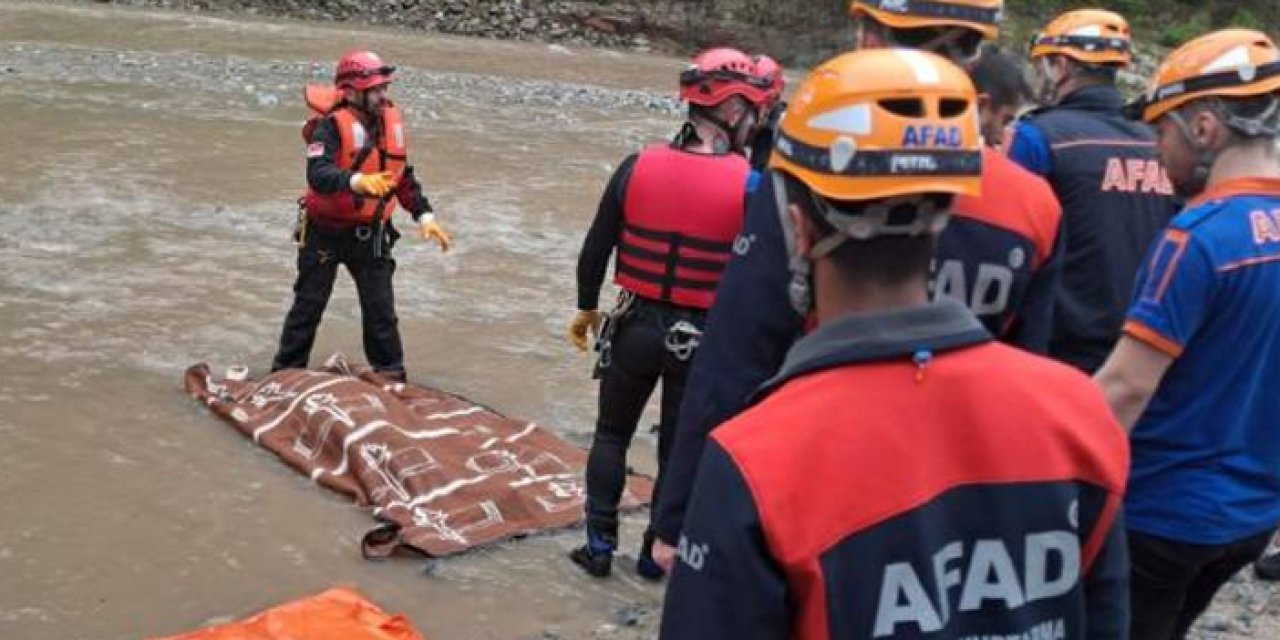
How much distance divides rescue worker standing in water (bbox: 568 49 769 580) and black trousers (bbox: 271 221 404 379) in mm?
2547

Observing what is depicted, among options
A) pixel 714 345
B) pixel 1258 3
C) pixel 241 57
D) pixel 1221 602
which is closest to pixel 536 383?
pixel 1221 602

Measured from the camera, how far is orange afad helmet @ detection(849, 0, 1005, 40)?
2674mm

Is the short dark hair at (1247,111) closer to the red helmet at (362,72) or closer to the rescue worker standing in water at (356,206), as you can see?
the rescue worker standing in water at (356,206)

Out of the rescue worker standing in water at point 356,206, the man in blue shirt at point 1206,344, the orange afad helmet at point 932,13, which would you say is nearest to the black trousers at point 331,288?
the rescue worker standing in water at point 356,206

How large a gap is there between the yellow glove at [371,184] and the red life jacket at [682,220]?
2295 millimetres

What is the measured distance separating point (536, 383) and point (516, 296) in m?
1.85

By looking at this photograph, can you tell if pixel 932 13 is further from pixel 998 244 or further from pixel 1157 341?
pixel 1157 341

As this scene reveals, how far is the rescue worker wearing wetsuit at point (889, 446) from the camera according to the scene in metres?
1.62

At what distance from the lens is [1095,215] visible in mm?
3625

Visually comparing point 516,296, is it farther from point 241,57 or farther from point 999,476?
point 241,57

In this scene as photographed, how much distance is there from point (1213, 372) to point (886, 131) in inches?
57.6

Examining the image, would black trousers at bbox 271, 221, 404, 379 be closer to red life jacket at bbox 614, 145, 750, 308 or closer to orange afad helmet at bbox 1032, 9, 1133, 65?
red life jacket at bbox 614, 145, 750, 308

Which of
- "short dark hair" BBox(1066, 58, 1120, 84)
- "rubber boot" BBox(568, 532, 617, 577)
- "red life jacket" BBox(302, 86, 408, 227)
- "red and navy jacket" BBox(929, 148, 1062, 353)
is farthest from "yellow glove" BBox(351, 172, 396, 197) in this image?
"red and navy jacket" BBox(929, 148, 1062, 353)

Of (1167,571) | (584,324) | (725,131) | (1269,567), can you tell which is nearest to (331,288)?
(584,324)
